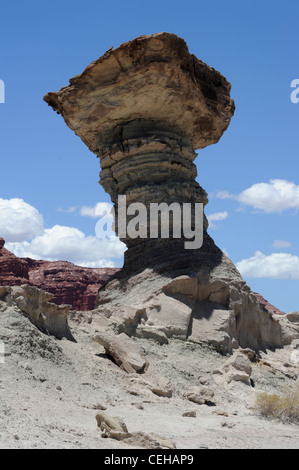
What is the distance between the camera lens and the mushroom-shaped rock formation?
601 inches

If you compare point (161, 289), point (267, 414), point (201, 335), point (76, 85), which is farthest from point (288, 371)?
point (76, 85)

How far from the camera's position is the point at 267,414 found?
10.0m

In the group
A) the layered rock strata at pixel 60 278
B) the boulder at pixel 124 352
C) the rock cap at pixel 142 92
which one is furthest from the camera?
the layered rock strata at pixel 60 278

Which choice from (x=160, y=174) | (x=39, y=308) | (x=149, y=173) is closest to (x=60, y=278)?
(x=149, y=173)

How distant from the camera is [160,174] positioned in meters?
17.5

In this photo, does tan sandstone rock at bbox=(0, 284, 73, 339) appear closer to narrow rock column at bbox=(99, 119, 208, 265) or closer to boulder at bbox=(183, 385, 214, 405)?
boulder at bbox=(183, 385, 214, 405)

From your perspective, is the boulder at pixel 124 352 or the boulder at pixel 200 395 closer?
the boulder at pixel 200 395

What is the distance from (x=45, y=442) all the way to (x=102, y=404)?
298 centimetres

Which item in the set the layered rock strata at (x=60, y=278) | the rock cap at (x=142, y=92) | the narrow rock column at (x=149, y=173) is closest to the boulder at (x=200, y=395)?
the narrow rock column at (x=149, y=173)

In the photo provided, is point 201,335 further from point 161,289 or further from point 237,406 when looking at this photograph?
point 237,406

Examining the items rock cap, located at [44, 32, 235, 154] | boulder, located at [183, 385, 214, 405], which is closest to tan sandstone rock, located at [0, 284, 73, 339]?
boulder, located at [183, 385, 214, 405]

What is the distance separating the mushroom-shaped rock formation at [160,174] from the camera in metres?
15.3

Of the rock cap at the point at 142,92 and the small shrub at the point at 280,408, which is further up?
the rock cap at the point at 142,92

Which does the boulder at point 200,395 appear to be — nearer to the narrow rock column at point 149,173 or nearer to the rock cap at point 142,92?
the narrow rock column at point 149,173
